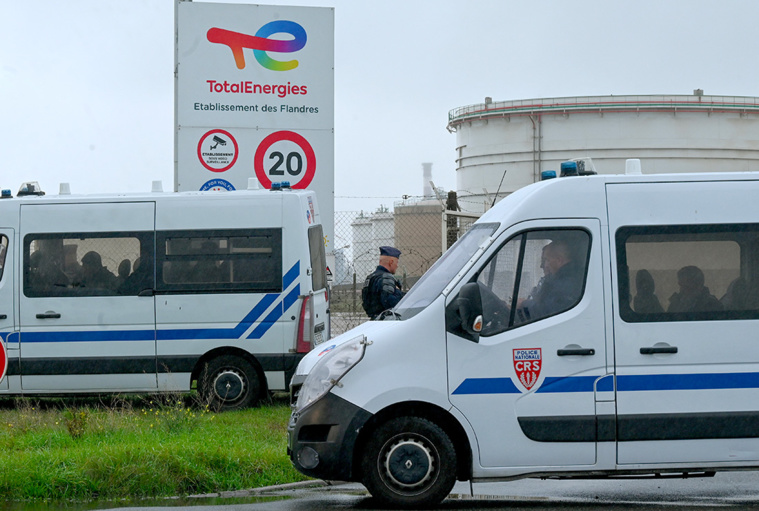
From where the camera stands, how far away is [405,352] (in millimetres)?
7039

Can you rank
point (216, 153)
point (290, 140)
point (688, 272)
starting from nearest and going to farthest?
point (688, 272) → point (216, 153) → point (290, 140)

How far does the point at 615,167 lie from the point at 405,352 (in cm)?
3612

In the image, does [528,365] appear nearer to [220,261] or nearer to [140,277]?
[220,261]

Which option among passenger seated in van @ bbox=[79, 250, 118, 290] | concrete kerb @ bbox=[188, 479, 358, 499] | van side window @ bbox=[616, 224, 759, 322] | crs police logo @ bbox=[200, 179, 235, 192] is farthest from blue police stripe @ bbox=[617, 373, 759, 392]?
crs police logo @ bbox=[200, 179, 235, 192]

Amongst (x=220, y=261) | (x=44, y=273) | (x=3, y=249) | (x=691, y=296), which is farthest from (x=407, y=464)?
(x=3, y=249)

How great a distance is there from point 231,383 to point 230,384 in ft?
0.06

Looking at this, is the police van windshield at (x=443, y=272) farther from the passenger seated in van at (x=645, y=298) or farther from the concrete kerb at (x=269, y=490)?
the concrete kerb at (x=269, y=490)

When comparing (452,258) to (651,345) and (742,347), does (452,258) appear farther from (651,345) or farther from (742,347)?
(742,347)

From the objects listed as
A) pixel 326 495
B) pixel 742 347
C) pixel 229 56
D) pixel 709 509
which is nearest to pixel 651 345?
pixel 742 347

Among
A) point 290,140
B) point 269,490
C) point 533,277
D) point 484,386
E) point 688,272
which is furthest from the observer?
point 290,140

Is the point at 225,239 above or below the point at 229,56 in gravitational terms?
below

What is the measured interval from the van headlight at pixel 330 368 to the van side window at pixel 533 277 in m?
0.91

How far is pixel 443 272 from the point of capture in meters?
7.54

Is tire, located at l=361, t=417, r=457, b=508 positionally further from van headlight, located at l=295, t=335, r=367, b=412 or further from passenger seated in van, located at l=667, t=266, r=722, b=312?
passenger seated in van, located at l=667, t=266, r=722, b=312
